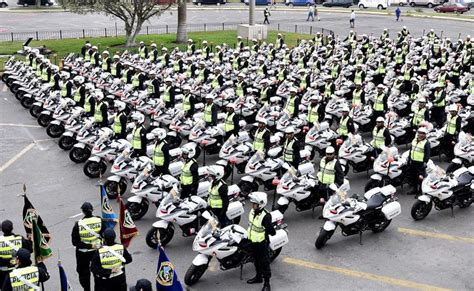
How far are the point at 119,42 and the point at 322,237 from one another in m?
29.4

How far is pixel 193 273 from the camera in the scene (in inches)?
457

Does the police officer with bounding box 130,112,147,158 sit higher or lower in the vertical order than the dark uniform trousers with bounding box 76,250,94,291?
higher

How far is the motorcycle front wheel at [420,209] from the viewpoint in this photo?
14.5 meters

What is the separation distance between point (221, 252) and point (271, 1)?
204 ft

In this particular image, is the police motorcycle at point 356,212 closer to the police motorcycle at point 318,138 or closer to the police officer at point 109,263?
the police motorcycle at point 318,138

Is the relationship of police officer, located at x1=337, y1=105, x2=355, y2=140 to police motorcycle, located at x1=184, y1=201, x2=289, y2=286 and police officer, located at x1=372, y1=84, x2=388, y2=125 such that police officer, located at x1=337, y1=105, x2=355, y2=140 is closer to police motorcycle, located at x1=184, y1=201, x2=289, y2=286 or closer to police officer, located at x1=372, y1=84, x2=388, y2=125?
police officer, located at x1=372, y1=84, x2=388, y2=125

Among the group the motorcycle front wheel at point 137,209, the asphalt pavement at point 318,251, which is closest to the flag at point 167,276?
the asphalt pavement at point 318,251

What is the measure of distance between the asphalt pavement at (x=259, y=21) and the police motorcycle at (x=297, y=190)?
32.8 metres

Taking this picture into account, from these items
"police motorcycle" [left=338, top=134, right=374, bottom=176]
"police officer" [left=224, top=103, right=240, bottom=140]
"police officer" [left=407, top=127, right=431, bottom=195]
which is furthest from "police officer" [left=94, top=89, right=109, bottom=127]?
"police officer" [left=407, top=127, right=431, bottom=195]

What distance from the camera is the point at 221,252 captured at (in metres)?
11.6

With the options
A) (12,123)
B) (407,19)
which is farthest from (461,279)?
(407,19)

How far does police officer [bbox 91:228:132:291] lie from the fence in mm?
33390

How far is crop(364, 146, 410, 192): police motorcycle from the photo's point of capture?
1565 centimetres

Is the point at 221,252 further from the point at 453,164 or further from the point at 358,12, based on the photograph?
the point at 358,12
